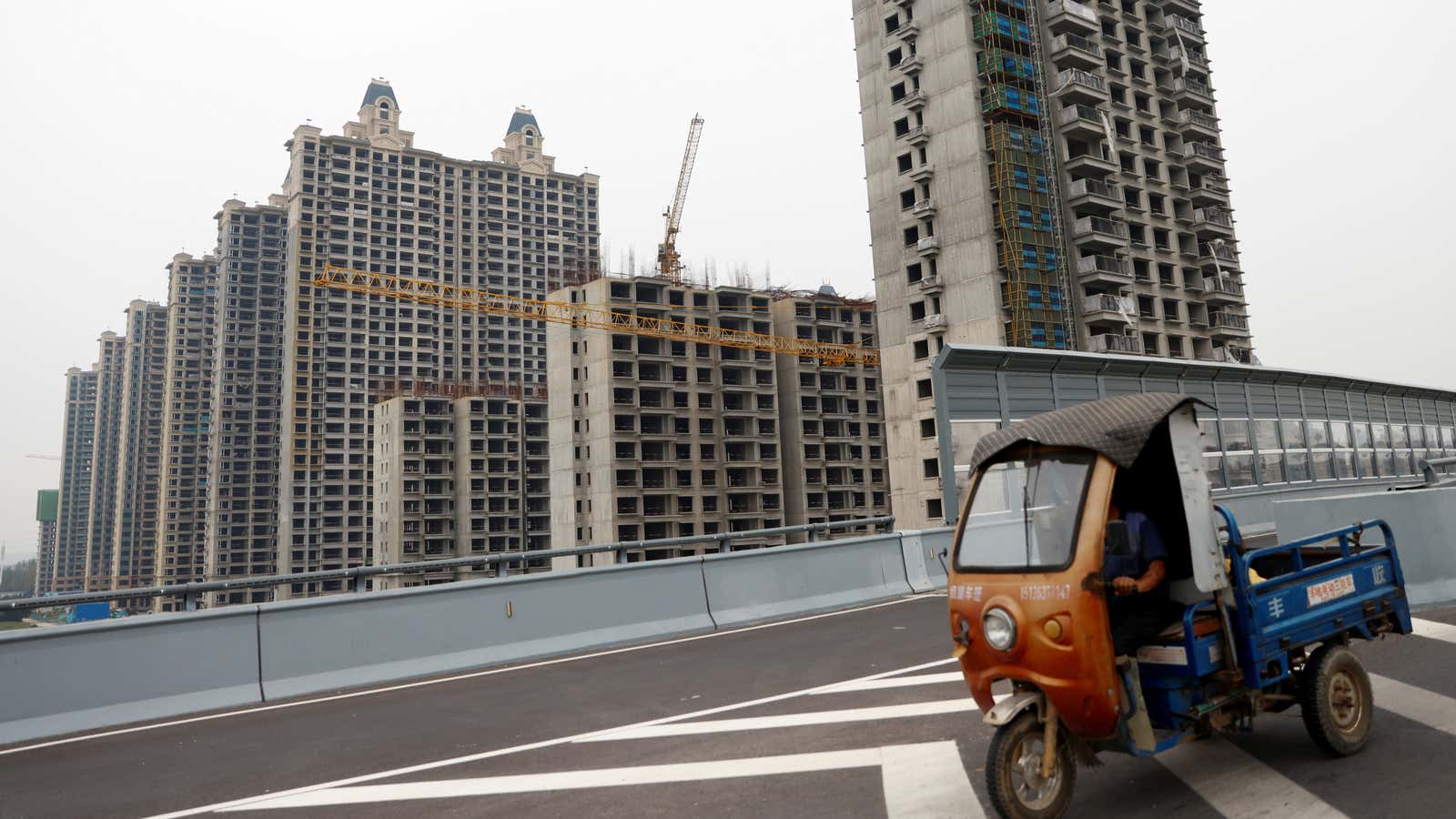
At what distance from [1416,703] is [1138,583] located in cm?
344

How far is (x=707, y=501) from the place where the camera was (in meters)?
94.2

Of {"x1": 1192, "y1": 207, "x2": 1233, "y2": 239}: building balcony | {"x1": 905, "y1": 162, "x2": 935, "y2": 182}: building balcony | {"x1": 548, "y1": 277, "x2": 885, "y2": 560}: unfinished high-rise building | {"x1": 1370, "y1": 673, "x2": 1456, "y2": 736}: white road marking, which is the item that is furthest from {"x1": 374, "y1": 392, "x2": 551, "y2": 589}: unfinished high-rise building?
{"x1": 1370, "y1": 673, "x2": 1456, "y2": 736}: white road marking

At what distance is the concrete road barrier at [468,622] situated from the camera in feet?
36.2

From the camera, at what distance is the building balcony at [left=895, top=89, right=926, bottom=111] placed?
68125 mm

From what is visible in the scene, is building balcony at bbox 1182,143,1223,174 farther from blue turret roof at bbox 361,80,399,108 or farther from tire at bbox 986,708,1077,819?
blue turret roof at bbox 361,80,399,108

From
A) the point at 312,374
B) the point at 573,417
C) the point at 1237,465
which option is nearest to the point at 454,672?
the point at 1237,465

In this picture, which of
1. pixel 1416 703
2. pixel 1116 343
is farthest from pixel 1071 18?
pixel 1416 703

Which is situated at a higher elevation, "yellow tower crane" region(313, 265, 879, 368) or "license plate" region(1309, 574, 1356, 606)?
"yellow tower crane" region(313, 265, 879, 368)

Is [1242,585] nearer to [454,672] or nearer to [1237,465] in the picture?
[454,672]

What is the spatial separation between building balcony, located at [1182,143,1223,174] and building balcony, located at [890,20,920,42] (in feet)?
83.7

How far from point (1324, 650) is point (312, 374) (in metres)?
127

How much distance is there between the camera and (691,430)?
94.5 m

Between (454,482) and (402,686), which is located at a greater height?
(454,482)

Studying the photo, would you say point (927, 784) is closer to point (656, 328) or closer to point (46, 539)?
point (656, 328)
